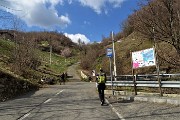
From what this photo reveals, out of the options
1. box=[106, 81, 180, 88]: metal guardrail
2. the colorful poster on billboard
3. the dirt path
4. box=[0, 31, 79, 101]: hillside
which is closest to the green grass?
box=[0, 31, 79, 101]: hillside

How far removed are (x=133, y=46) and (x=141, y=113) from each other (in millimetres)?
53285

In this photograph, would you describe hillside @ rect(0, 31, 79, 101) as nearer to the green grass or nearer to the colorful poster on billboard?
the green grass

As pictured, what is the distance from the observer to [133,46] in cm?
6494

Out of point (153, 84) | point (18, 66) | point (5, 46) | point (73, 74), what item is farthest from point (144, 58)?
point (73, 74)

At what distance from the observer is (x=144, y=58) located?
758 inches

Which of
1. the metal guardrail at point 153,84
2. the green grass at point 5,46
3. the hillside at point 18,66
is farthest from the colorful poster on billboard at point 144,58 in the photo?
the green grass at point 5,46

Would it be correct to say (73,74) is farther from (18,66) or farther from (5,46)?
(18,66)

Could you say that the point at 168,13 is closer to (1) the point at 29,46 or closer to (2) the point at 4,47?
(1) the point at 29,46

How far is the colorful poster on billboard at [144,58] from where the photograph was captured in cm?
1871

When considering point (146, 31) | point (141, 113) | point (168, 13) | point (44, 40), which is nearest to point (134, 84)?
point (146, 31)

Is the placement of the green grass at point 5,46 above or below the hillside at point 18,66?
above

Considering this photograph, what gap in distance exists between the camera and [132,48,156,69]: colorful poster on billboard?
18.7 metres

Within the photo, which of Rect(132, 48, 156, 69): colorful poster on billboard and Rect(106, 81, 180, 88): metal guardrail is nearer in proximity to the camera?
Rect(106, 81, 180, 88): metal guardrail

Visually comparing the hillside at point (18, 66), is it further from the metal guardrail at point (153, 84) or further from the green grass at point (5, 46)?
the metal guardrail at point (153, 84)
